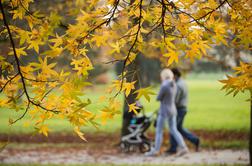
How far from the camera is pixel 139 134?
9953mm

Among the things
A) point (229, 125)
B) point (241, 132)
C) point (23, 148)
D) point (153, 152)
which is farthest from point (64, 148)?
point (229, 125)

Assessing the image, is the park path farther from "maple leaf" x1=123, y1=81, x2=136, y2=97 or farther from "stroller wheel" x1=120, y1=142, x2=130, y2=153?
"maple leaf" x1=123, y1=81, x2=136, y2=97

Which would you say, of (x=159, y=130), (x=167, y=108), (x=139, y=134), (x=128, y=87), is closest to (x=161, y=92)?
(x=167, y=108)

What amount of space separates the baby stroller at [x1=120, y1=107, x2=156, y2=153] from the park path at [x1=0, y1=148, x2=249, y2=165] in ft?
0.91

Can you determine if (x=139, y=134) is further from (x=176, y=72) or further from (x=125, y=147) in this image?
(x=176, y=72)

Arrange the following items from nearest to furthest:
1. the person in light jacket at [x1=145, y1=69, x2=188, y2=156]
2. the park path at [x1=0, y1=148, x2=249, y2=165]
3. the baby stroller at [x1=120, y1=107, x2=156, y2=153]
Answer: the park path at [x1=0, y1=148, x2=249, y2=165]
the person in light jacket at [x1=145, y1=69, x2=188, y2=156]
the baby stroller at [x1=120, y1=107, x2=156, y2=153]

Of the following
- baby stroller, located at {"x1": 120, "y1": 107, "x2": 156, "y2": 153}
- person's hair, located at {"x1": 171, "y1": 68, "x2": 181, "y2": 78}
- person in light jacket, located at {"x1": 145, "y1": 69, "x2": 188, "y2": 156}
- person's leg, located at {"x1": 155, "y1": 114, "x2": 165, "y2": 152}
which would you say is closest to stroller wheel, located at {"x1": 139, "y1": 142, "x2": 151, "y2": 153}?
baby stroller, located at {"x1": 120, "y1": 107, "x2": 156, "y2": 153}

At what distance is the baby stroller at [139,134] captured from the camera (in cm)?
988

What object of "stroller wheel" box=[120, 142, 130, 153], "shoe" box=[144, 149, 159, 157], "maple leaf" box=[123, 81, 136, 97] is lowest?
"shoe" box=[144, 149, 159, 157]

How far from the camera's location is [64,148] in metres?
11.0

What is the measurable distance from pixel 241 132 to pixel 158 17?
37.9ft

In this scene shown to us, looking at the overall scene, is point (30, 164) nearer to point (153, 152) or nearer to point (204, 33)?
point (153, 152)

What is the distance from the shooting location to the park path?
29.0 ft

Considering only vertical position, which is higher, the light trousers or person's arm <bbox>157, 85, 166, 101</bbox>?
person's arm <bbox>157, 85, 166, 101</bbox>
